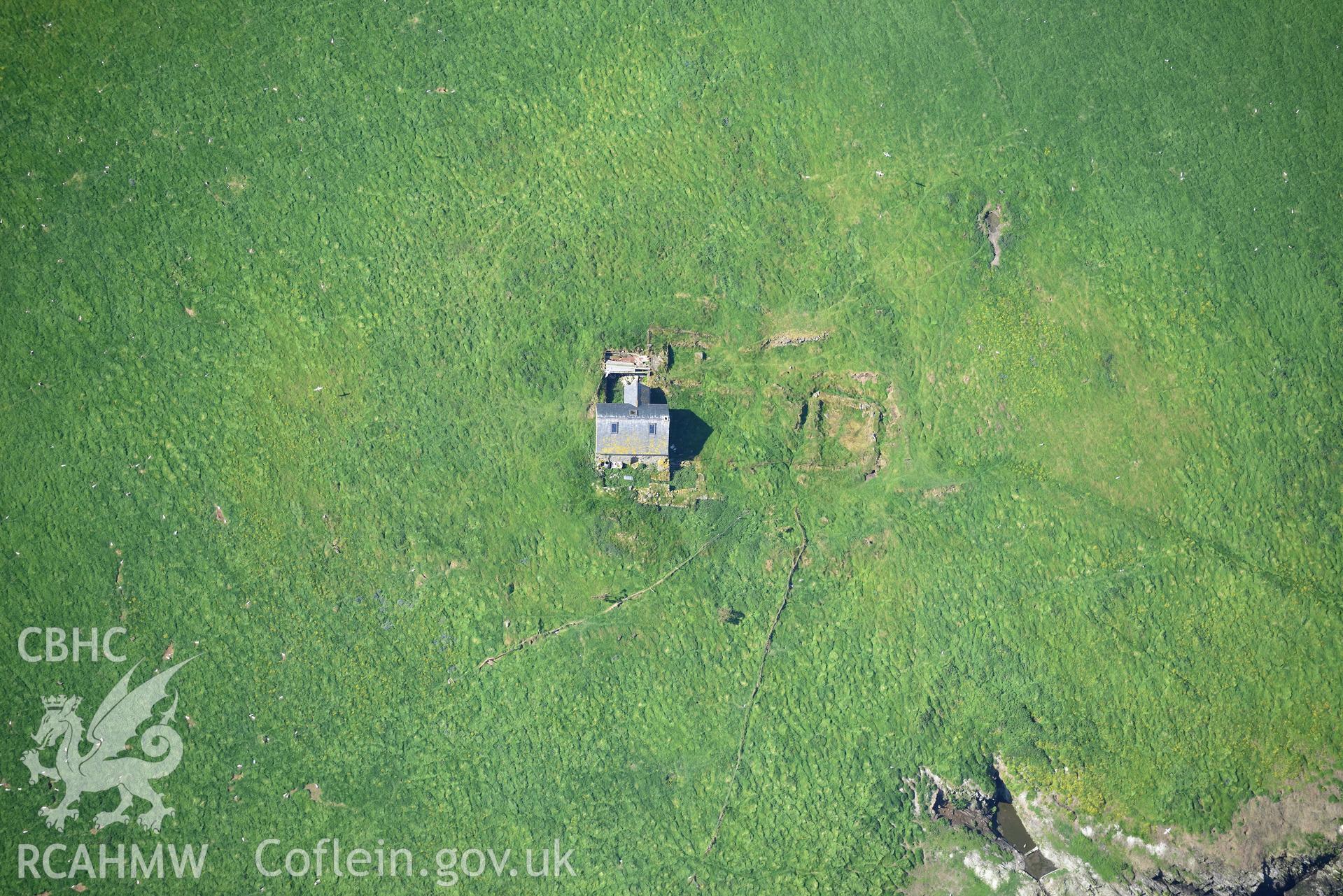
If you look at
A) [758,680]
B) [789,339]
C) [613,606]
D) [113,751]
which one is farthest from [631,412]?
[113,751]

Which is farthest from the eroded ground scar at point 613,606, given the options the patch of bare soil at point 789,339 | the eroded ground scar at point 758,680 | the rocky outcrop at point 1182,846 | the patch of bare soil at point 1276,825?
the patch of bare soil at point 1276,825

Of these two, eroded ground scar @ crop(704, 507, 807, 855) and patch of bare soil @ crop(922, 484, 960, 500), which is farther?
patch of bare soil @ crop(922, 484, 960, 500)

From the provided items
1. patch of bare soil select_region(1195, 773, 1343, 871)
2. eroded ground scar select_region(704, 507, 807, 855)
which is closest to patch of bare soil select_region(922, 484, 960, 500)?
eroded ground scar select_region(704, 507, 807, 855)

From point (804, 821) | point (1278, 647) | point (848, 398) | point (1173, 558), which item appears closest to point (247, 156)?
point (848, 398)

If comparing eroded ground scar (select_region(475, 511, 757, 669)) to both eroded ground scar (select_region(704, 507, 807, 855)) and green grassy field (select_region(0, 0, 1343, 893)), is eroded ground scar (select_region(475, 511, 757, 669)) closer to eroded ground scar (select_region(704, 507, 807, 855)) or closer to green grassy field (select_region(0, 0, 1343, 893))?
green grassy field (select_region(0, 0, 1343, 893))

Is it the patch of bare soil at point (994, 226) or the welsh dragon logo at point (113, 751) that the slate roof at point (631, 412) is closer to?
the patch of bare soil at point (994, 226)
